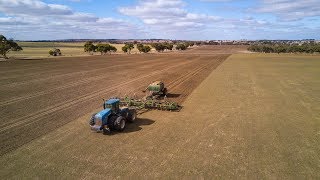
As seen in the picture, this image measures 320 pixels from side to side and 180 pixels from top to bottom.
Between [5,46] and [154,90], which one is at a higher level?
[5,46]

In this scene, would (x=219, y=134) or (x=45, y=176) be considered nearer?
(x=45, y=176)

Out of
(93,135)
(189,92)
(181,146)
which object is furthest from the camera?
(189,92)

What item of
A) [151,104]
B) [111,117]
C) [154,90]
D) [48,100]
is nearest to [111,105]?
[111,117]

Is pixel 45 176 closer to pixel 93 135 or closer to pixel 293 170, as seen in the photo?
pixel 93 135

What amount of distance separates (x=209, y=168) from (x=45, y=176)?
7.34 metres

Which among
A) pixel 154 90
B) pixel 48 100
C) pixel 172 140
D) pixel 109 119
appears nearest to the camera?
pixel 172 140

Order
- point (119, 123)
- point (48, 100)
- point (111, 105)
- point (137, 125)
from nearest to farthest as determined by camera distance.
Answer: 1. point (119, 123)
2. point (111, 105)
3. point (137, 125)
4. point (48, 100)

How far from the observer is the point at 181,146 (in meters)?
15.2

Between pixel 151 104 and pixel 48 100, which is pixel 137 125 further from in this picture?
pixel 48 100

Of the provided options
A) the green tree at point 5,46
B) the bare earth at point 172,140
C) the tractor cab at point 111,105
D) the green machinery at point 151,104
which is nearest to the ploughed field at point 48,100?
the bare earth at point 172,140

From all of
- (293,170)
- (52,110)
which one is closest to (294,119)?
(293,170)

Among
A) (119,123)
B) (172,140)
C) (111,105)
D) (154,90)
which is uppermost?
(111,105)

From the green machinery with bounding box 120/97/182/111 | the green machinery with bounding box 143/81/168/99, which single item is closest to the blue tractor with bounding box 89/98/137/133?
the green machinery with bounding box 120/97/182/111

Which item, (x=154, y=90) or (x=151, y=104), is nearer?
Result: (x=151, y=104)
